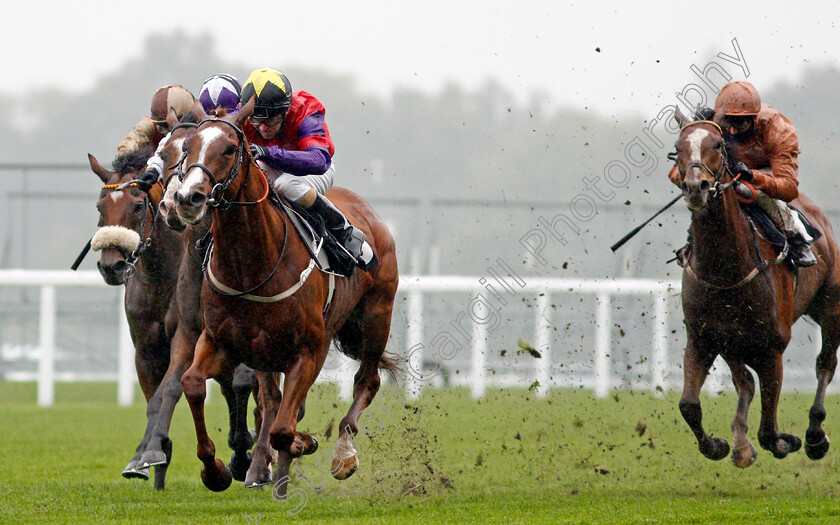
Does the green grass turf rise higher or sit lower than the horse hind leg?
lower

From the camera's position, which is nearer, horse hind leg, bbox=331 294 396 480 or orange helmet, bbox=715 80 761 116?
orange helmet, bbox=715 80 761 116

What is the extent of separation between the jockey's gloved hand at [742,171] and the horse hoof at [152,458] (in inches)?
128

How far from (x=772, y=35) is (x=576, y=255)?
11802 mm

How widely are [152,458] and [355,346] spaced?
6.03 feet

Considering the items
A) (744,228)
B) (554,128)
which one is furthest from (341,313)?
(554,128)

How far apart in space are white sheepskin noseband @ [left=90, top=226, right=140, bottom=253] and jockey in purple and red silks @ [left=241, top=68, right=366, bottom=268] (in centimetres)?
78

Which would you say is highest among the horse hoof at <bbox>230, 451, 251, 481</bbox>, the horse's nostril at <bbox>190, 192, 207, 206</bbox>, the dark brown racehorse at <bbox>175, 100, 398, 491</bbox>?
the horse's nostril at <bbox>190, 192, 207, 206</bbox>

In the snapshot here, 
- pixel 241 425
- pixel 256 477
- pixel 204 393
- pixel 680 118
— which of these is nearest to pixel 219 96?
pixel 204 393

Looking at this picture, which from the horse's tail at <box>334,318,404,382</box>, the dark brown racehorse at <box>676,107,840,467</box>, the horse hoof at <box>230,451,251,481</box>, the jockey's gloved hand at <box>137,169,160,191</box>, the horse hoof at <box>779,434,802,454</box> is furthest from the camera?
the horse's tail at <box>334,318,404,382</box>

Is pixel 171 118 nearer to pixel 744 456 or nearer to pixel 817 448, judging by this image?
pixel 744 456

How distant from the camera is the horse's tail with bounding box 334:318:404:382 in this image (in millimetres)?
6473

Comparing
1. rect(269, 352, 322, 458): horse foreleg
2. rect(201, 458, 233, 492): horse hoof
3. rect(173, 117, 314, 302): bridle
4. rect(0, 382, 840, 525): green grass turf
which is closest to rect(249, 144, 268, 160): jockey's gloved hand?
rect(173, 117, 314, 302): bridle

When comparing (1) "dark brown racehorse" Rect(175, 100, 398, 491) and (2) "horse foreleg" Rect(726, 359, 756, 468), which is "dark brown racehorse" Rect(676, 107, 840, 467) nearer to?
(2) "horse foreleg" Rect(726, 359, 756, 468)

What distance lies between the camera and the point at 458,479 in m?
6.50
